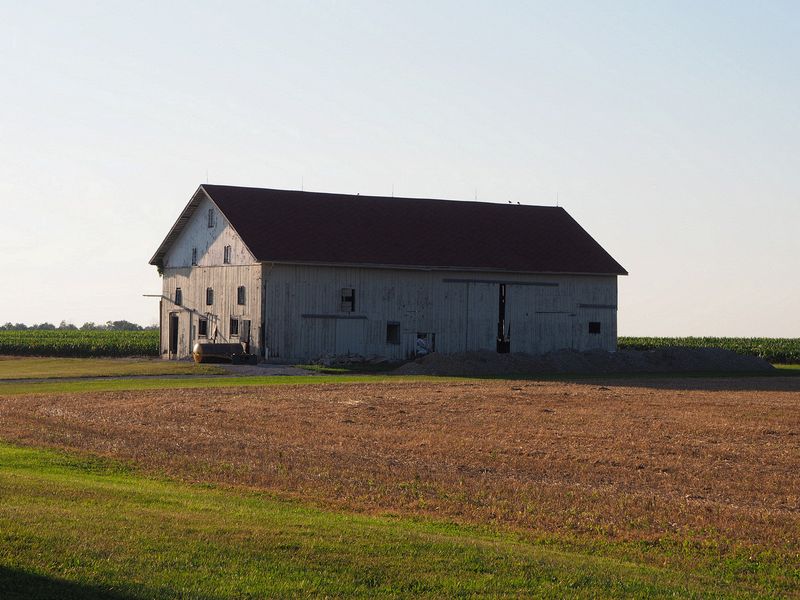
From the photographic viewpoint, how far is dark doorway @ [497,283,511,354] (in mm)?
61469

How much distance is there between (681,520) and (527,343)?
4562 cm

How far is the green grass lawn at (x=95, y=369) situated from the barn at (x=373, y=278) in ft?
14.8

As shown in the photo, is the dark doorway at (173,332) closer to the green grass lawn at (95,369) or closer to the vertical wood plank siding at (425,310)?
the green grass lawn at (95,369)

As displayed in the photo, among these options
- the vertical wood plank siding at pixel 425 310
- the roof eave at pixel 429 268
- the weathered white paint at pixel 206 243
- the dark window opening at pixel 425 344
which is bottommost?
the dark window opening at pixel 425 344

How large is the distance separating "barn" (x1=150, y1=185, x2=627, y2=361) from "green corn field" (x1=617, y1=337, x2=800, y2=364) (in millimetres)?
14909

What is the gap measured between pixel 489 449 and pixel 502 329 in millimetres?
37704

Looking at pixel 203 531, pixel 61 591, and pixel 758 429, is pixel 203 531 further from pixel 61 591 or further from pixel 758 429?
pixel 758 429

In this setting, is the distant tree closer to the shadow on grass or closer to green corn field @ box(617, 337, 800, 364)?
green corn field @ box(617, 337, 800, 364)

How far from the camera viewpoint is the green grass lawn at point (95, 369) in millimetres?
50312

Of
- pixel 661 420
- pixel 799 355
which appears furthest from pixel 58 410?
pixel 799 355

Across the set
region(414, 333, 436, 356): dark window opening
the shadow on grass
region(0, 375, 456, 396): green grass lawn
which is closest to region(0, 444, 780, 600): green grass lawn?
the shadow on grass

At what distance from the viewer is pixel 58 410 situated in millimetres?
31812

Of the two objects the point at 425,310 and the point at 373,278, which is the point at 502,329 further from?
the point at 373,278

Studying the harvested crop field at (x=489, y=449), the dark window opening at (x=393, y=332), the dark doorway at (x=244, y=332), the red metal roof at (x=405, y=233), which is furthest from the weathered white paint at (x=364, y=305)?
the harvested crop field at (x=489, y=449)
